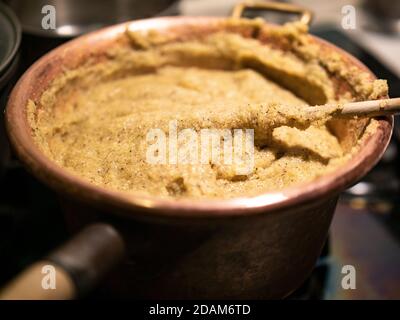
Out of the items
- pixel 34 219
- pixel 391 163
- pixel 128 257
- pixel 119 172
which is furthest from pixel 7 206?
pixel 391 163

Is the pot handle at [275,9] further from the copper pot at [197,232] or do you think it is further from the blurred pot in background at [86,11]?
the copper pot at [197,232]

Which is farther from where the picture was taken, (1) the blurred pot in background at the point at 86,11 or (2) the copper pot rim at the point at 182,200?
(1) the blurred pot in background at the point at 86,11

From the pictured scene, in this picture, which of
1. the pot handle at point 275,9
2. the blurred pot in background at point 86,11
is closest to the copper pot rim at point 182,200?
the pot handle at point 275,9

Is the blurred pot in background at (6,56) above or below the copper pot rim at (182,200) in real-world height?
above

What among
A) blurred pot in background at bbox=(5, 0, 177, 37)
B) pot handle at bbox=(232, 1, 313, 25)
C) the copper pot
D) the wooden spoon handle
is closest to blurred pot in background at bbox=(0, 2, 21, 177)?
the copper pot

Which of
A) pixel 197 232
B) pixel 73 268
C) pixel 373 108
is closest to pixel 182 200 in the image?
pixel 197 232

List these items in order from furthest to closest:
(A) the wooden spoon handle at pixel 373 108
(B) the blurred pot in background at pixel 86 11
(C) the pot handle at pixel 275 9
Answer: (B) the blurred pot in background at pixel 86 11 → (C) the pot handle at pixel 275 9 → (A) the wooden spoon handle at pixel 373 108

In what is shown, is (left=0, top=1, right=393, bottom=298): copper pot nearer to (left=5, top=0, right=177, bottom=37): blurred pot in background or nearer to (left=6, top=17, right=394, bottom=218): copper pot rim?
(left=6, top=17, right=394, bottom=218): copper pot rim

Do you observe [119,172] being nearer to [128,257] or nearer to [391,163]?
[128,257]

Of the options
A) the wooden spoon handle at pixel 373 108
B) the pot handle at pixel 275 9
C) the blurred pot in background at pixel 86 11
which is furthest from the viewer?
the blurred pot in background at pixel 86 11

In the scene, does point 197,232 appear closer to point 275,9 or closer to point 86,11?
Result: point 275,9
